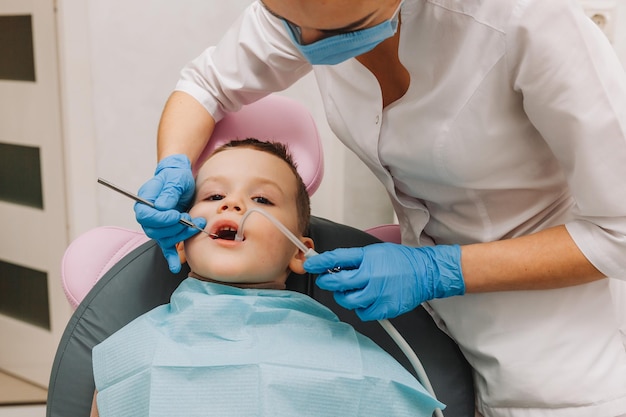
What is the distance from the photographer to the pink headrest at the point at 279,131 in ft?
5.17

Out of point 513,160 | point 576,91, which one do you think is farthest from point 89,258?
point 576,91

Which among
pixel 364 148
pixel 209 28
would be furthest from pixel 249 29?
pixel 209 28

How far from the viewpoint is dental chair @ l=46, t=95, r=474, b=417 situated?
129 centimetres

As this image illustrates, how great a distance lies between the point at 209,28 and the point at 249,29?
2.48 feet

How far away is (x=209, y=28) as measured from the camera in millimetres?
2145

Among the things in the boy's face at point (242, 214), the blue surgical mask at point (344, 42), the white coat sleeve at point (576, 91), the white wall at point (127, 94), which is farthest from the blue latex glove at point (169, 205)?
the white wall at point (127, 94)

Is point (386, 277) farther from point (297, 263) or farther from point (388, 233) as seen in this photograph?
point (388, 233)

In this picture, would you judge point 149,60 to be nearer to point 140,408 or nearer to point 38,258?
point 38,258

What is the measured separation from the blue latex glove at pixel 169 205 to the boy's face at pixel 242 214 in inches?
1.0

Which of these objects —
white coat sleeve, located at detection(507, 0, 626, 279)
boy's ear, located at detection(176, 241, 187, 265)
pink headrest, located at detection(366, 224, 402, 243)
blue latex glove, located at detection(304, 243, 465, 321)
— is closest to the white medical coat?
white coat sleeve, located at detection(507, 0, 626, 279)

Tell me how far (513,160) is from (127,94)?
1436mm

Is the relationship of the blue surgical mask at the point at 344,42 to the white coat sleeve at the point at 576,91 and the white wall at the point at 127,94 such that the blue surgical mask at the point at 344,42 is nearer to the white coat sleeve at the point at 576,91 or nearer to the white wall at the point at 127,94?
the white coat sleeve at the point at 576,91

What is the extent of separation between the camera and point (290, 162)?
4.83ft

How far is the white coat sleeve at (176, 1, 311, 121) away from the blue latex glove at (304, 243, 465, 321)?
0.51 metres
